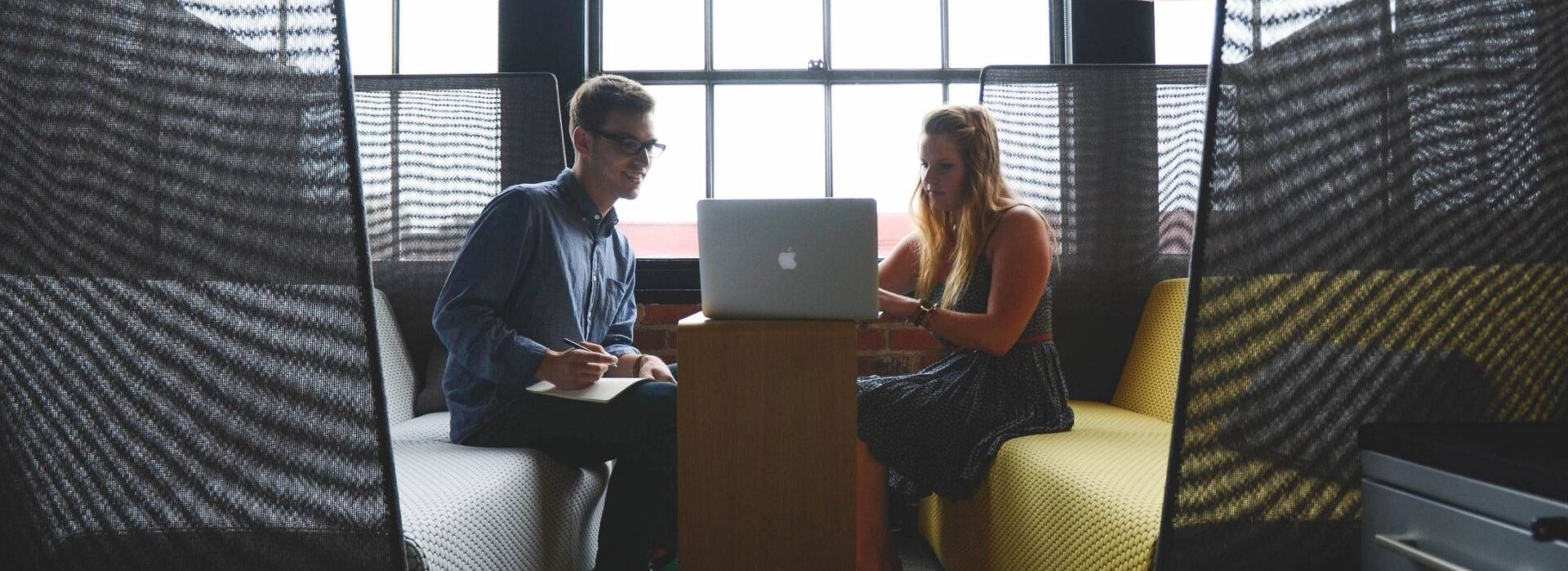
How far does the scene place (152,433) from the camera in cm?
99

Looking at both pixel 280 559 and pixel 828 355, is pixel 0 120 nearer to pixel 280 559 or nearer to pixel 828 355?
pixel 280 559

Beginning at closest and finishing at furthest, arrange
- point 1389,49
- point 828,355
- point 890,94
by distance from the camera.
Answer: point 1389,49, point 828,355, point 890,94

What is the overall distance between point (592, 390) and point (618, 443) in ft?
0.36

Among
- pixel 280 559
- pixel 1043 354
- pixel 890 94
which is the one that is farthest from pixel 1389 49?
pixel 890 94

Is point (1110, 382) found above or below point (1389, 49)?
Answer: below

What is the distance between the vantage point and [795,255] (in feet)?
5.68

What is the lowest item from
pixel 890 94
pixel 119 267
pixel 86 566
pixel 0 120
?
pixel 86 566

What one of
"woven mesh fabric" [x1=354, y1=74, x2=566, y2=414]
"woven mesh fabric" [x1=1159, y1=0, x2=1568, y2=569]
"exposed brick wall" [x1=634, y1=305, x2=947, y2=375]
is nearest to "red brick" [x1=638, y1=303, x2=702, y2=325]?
"exposed brick wall" [x1=634, y1=305, x2=947, y2=375]

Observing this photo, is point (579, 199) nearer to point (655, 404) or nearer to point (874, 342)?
point (655, 404)

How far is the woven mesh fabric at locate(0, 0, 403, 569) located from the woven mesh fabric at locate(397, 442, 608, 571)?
0.28m

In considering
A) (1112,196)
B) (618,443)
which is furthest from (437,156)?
(1112,196)

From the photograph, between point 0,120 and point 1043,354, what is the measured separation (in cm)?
181

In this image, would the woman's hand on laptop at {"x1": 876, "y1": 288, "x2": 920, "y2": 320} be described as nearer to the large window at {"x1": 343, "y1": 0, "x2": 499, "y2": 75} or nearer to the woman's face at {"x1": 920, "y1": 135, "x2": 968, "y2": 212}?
the woman's face at {"x1": 920, "y1": 135, "x2": 968, "y2": 212}

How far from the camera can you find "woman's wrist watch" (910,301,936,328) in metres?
2.07
